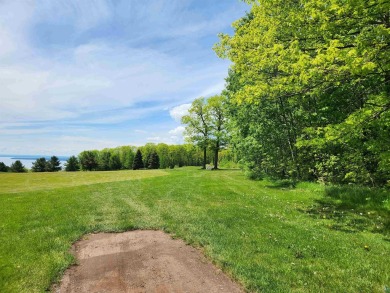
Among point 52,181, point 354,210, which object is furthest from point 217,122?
point 354,210

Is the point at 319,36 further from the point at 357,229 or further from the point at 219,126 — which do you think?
the point at 219,126

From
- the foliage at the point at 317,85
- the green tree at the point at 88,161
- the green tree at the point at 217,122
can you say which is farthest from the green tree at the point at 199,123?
the green tree at the point at 88,161

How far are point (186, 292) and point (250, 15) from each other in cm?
2704

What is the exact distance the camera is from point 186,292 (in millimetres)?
6328

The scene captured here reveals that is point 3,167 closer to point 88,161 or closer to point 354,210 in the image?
point 88,161

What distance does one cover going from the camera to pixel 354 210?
546 inches

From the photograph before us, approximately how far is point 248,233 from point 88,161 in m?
100

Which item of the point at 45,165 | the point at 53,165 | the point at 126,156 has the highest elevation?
the point at 126,156

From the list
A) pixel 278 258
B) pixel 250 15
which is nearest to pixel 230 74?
pixel 250 15

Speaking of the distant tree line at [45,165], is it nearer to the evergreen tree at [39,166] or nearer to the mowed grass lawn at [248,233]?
the evergreen tree at [39,166]

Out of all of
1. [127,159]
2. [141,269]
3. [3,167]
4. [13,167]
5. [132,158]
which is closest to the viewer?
[141,269]

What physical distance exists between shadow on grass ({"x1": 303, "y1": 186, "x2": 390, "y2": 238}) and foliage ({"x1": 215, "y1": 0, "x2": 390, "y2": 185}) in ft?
6.03

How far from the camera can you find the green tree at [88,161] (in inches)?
4035

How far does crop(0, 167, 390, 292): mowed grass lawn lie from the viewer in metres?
6.97
